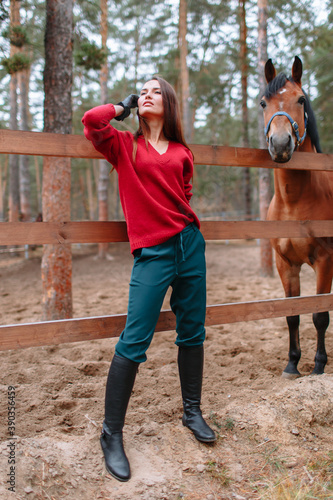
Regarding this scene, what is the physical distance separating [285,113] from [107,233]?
5.45 feet

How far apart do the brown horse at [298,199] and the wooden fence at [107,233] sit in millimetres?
297

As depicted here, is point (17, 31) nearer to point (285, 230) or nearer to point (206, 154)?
point (206, 154)

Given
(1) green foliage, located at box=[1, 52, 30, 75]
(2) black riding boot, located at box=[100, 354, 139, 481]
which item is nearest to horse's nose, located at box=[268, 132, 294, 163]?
(2) black riding boot, located at box=[100, 354, 139, 481]

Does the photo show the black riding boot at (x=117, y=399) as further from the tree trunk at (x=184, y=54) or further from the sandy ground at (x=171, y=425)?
the tree trunk at (x=184, y=54)

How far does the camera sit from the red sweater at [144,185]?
1.94 m

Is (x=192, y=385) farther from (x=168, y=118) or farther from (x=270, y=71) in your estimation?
(x=270, y=71)

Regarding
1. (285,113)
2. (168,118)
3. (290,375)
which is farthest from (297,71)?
(290,375)

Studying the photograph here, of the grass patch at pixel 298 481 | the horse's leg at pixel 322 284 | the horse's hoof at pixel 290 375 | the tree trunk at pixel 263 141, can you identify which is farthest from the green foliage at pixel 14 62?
the grass patch at pixel 298 481

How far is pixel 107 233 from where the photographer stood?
2240 mm

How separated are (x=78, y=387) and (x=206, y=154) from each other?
2.00 meters

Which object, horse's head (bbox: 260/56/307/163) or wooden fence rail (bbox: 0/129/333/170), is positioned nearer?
wooden fence rail (bbox: 0/129/333/170)

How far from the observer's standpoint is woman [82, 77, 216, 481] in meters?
1.92

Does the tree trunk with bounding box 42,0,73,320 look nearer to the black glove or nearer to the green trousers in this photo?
the black glove

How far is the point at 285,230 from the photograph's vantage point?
8.82 ft
